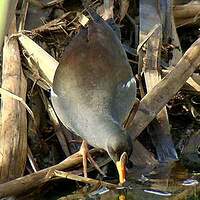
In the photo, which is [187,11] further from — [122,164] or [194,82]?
[122,164]

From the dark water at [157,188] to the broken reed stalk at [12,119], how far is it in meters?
0.41

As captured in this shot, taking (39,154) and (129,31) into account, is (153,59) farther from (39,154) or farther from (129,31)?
(39,154)

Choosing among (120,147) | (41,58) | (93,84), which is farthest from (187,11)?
(120,147)

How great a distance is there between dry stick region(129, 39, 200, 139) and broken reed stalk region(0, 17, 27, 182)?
80 centimetres

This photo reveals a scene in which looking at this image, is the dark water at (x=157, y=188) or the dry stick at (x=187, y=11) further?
the dry stick at (x=187, y=11)

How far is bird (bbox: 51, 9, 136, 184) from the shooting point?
3273mm

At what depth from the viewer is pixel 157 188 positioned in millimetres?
3355

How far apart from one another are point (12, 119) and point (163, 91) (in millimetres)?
1121

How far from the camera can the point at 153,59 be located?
411 cm

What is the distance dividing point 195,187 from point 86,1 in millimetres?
2108

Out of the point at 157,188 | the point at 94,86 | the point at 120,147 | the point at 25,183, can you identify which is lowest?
the point at 157,188

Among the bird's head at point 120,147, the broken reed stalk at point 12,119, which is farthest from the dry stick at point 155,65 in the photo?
the broken reed stalk at point 12,119

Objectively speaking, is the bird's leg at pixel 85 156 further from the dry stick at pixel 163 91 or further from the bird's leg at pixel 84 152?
the dry stick at pixel 163 91

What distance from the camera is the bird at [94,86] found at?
3.27 meters
